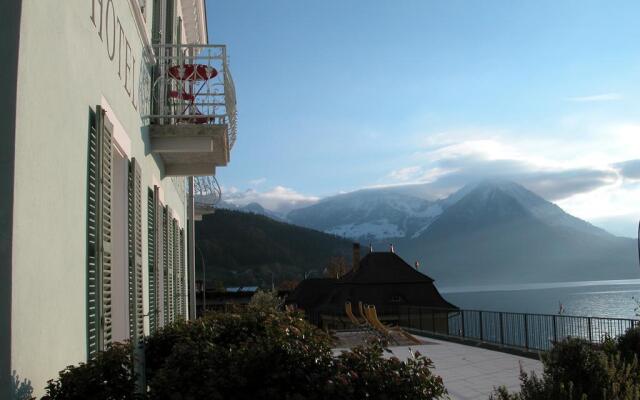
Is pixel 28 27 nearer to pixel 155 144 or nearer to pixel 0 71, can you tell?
pixel 0 71

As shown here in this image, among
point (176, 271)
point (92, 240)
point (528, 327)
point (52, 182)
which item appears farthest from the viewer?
point (528, 327)

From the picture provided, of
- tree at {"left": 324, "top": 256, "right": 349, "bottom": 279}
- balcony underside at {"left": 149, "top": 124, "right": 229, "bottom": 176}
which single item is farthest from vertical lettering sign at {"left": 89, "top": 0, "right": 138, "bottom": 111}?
tree at {"left": 324, "top": 256, "right": 349, "bottom": 279}

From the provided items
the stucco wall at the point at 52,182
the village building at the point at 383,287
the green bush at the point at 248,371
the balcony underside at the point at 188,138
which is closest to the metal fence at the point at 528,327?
the balcony underside at the point at 188,138

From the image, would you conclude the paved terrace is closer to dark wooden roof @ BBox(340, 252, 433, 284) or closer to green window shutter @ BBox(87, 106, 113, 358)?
green window shutter @ BBox(87, 106, 113, 358)

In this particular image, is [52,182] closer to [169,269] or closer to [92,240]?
[92,240]

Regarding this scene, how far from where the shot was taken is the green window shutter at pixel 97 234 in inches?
226

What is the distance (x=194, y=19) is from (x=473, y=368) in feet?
31.3

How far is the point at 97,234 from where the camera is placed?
590cm

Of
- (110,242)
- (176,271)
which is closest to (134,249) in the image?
(110,242)

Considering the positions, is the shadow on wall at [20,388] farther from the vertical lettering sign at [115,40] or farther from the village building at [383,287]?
the village building at [383,287]

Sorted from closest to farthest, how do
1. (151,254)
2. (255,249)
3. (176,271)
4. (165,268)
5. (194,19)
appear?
1. (151,254)
2. (165,268)
3. (176,271)
4. (194,19)
5. (255,249)

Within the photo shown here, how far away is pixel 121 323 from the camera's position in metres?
7.67

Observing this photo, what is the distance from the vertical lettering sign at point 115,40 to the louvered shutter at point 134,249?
904mm

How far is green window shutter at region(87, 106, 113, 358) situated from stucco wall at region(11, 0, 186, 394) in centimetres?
18
